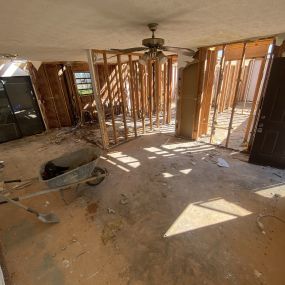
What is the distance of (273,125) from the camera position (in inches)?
130

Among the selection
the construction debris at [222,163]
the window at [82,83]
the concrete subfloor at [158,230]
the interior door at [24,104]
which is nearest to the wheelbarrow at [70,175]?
the concrete subfloor at [158,230]

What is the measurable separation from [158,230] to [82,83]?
6776 millimetres

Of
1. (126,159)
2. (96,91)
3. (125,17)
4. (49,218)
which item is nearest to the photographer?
(125,17)

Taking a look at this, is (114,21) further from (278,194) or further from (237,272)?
(278,194)

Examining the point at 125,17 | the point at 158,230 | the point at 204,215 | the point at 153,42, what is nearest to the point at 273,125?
the point at 204,215

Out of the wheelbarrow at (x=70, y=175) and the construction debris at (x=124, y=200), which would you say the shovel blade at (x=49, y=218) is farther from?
the construction debris at (x=124, y=200)

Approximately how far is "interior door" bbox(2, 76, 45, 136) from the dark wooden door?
22.7 ft

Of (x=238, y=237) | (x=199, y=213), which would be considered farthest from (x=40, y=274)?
(x=238, y=237)

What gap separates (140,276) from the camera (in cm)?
179

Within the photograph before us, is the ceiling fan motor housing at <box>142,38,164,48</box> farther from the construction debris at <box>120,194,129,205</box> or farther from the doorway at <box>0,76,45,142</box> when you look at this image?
the doorway at <box>0,76,45,142</box>

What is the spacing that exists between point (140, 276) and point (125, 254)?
30 centimetres

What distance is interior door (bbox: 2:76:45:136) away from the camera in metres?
5.58

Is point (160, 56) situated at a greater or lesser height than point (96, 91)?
greater

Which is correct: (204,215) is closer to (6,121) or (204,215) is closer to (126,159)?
(126,159)
